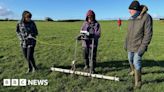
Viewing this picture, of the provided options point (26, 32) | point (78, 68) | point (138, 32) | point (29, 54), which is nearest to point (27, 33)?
point (26, 32)

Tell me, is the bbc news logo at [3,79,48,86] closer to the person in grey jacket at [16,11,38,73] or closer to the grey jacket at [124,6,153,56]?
the person in grey jacket at [16,11,38,73]

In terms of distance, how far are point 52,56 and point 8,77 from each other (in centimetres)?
389

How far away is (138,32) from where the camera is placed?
331 inches

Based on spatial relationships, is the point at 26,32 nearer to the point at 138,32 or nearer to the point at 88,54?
the point at 88,54

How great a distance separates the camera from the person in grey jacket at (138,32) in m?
8.13

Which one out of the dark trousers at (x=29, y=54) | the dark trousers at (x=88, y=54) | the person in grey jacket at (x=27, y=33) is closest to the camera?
the person in grey jacket at (x=27, y=33)

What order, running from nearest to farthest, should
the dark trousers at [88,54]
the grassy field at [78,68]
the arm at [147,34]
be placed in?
1. the arm at [147,34]
2. the grassy field at [78,68]
3. the dark trousers at [88,54]

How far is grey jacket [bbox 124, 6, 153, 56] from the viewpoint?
8.12 m

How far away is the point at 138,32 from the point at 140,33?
60 mm

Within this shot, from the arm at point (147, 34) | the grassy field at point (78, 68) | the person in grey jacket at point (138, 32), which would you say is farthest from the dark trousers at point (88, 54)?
the arm at point (147, 34)

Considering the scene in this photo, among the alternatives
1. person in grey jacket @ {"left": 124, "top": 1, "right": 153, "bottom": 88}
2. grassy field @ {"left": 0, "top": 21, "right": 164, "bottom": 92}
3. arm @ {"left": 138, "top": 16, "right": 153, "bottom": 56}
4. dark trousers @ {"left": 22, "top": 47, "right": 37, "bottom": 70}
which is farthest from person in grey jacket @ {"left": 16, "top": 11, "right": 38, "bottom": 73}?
arm @ {"left": 138, "top": 16, "right": 153, "bottom": 56}

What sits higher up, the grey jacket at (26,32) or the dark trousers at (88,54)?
the grey jacket at (26,32)

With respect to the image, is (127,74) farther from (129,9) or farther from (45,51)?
(45,51)

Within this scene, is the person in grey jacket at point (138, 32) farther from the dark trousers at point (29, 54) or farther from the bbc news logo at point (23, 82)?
the dark trousers at point (29, 54)
